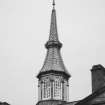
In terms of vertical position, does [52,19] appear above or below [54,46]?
above

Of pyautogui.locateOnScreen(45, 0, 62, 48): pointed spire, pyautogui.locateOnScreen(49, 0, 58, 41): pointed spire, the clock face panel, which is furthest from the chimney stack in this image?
pyautogui.locateOnScreen(49, 0, 58, 41): pointed spire

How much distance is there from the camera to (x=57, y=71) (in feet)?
201

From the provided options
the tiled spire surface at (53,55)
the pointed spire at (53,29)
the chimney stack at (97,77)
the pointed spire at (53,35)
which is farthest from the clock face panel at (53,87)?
the chimney stack at (97,77)

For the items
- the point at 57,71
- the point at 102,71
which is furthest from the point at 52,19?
the point at 102,71

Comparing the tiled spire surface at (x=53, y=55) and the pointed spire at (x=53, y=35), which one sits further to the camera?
the pointed spire at (x=53, y=35)

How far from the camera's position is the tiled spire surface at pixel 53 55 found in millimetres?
61884

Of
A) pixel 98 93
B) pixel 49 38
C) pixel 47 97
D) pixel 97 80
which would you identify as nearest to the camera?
pixel 98 93

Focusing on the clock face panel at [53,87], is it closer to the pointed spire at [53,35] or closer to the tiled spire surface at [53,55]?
the tiled spire surface at [53,55]

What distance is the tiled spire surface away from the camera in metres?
61.9

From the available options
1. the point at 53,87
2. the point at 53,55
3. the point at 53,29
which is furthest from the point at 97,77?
the point at 53,29

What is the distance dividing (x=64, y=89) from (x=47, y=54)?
5.50 meters

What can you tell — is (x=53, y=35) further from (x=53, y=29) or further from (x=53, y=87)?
(x=53, y=87)

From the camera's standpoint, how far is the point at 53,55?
63.4 m

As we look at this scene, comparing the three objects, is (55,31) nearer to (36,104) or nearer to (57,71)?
(57,71)
